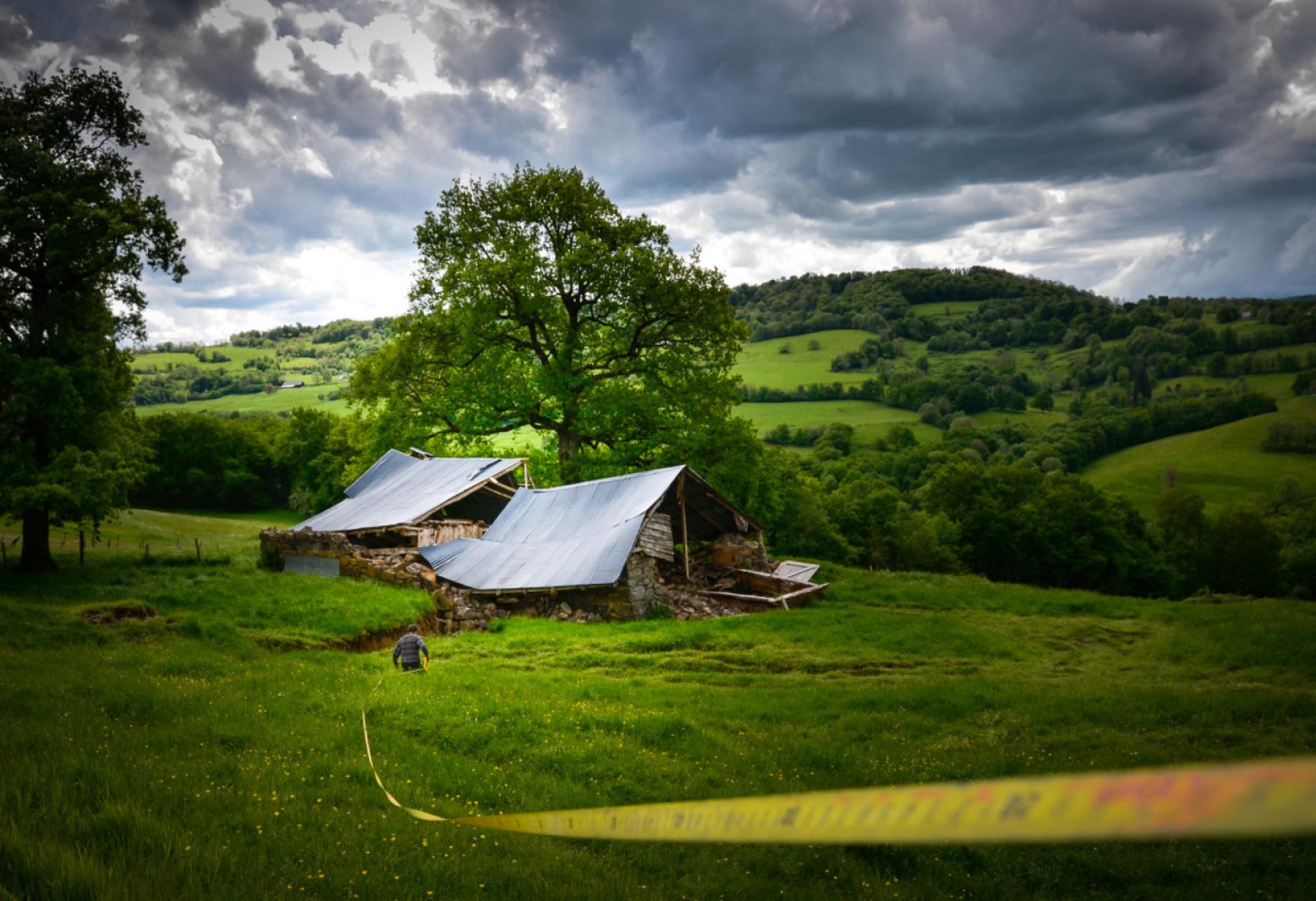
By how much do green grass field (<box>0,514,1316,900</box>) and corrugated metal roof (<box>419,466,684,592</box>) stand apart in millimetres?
2187

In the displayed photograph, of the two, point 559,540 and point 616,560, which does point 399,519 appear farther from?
point 616,560

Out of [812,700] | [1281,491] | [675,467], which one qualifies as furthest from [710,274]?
[1281,491]

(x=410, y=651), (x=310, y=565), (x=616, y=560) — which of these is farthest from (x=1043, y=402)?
(x=410, y=651)

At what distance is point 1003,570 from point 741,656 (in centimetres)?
4368

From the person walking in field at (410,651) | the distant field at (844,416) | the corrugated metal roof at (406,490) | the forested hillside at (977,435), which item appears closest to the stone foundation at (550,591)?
the corrugated metal roof at (406,490)

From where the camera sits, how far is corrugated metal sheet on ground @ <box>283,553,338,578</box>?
981 inches

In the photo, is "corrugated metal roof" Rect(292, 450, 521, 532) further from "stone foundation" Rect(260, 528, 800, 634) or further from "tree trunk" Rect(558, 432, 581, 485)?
"tree trunk" Rect(558, 432, 581, 485)

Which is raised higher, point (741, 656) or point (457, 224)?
point (457, 224)

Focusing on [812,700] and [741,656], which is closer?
[812,700]

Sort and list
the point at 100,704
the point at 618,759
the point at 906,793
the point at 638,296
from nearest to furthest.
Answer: the point at 906,793 < the point at 618,759 < the point at 100,704 < the point at 638,296

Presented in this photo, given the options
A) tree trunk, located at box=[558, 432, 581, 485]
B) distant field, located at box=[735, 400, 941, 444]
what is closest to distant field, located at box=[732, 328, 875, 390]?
distant field, located at box=[735, 400, 941, 444]

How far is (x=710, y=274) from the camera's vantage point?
1200 inches

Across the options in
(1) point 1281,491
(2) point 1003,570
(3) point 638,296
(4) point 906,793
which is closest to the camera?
(4) point 906,793

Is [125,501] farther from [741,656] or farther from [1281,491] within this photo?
[1281,491]
